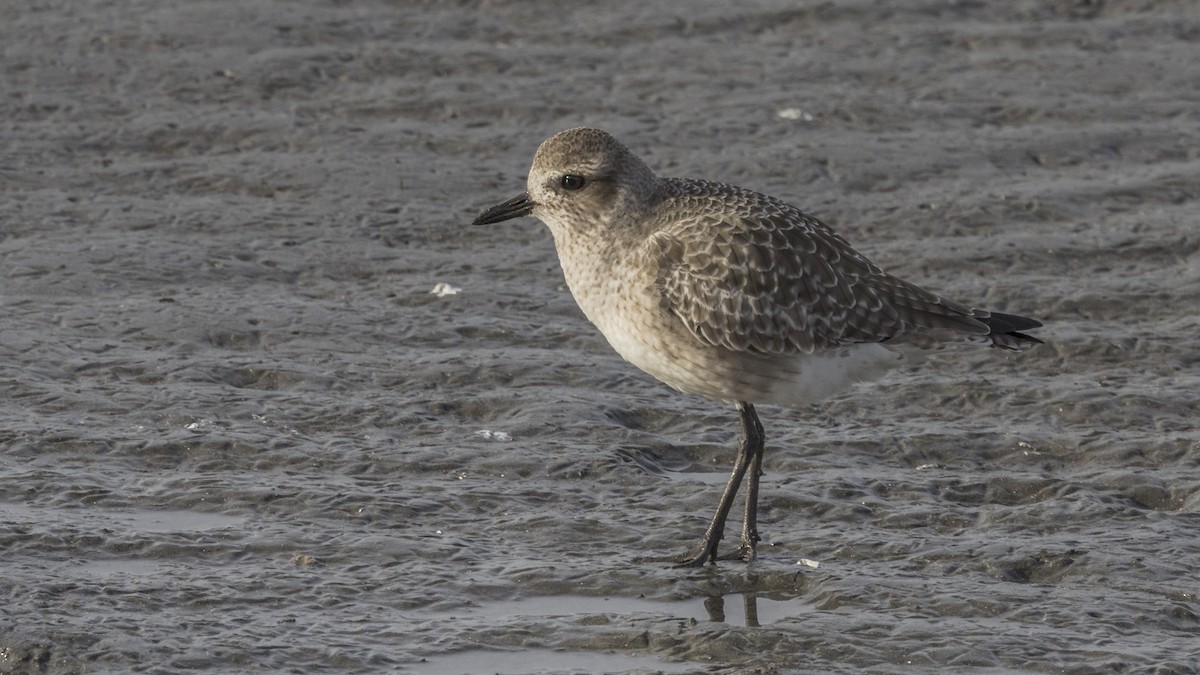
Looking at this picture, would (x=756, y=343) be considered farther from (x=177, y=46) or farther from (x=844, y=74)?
(x=177, y=46)

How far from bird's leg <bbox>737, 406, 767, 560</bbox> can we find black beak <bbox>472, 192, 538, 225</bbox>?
147cm

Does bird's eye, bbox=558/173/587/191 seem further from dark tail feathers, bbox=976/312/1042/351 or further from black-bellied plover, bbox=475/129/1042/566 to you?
dark tail feathers, bbox=976/312/1042/351

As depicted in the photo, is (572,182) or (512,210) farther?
(512,210)

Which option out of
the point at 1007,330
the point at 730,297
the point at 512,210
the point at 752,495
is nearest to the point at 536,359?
the point at 512,210

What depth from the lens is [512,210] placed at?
346 inches

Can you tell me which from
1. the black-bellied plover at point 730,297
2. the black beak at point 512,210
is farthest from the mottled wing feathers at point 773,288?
the black beak at point 512,210

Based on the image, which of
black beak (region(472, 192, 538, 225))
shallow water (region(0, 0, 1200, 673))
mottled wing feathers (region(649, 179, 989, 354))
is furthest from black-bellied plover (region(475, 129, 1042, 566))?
shallow water (region(0, 0, 1200, 673))

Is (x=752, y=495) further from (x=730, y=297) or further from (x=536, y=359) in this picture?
(x=536, y=359)

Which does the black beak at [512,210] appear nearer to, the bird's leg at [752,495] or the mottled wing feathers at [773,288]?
the mottled wing feathers at [773,288]

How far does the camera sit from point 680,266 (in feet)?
26.7

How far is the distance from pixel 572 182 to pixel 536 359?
1.48 metres

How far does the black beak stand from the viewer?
8.74 meters

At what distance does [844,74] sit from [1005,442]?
506 centimetres

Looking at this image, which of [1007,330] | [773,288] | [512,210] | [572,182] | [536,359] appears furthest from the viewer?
[536,359]
